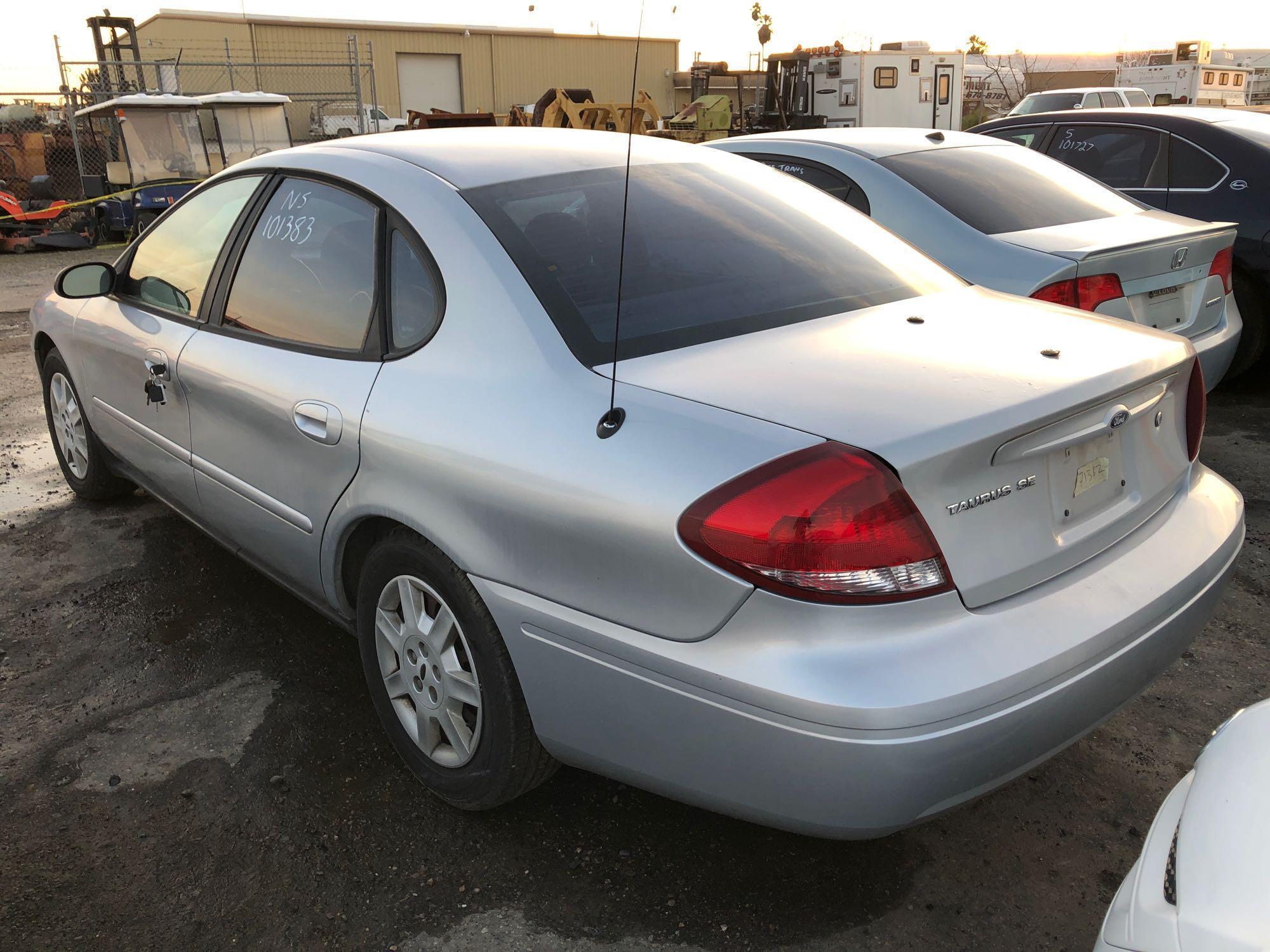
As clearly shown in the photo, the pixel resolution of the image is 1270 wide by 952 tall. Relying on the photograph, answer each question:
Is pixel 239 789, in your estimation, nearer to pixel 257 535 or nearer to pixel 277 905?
pixel 277 905

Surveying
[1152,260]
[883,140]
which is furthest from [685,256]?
[883,140]

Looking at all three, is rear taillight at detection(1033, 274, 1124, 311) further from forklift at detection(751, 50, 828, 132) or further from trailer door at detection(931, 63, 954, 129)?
trailer door at detection(931, 63, 954, 129)

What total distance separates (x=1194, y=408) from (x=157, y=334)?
10.1 feet

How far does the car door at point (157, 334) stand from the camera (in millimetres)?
3385

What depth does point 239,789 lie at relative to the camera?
2748mm

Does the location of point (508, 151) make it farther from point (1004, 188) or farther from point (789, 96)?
point (789, 96)

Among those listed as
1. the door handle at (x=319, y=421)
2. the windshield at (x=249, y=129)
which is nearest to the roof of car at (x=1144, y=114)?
the door handle at (x=319, y=421)

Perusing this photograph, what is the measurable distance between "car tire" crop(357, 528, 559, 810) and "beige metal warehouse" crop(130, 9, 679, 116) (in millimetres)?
36933

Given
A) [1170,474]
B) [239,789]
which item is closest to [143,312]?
[239,789]

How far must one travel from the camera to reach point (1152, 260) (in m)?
4.29

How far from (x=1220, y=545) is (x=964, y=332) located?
29.4 inches

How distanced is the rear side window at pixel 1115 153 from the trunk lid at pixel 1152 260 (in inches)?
71.4

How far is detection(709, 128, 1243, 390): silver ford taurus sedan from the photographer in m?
4.17

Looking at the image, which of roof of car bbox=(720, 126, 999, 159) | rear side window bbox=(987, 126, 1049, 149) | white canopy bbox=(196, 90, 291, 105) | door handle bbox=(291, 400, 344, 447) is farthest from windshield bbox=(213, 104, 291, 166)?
door handle bbox=(291, 400, 344, 447)
